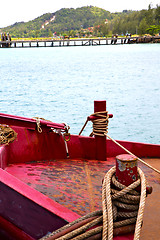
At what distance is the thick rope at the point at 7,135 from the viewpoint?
323 centimetres

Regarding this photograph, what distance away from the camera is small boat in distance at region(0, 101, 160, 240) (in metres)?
1.85

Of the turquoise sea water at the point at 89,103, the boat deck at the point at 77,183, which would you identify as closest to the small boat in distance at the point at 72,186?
the boat deck at the point at 77,183

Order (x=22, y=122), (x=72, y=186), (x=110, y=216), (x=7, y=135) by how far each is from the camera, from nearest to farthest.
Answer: (x=110, y=216), (x=72, y=186), (x=7, y=135), (x=22, y=122)

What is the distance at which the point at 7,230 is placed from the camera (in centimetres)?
198

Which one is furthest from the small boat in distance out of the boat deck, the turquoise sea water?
the turquoise sea water

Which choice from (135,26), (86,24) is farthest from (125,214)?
(86,24)

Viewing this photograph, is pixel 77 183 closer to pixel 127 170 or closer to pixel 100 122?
pixel 100 122

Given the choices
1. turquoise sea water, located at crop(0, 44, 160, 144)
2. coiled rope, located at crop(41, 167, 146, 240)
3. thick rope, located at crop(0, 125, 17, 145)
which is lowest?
turquoise sea water, located at crop(0, 44, 160, 144)

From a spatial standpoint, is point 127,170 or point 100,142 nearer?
point 127,170

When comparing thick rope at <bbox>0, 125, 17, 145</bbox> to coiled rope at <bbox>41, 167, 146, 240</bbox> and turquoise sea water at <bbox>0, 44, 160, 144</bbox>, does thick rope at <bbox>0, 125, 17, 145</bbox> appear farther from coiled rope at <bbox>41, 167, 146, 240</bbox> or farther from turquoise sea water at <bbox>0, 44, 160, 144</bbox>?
turquoise sea water at <bbox>0, 44, 160, 144</bbox>

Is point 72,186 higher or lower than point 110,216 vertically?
lower

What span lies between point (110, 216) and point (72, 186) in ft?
4.11

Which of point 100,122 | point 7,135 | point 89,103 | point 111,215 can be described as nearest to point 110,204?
point 111,215

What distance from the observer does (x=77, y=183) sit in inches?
123
